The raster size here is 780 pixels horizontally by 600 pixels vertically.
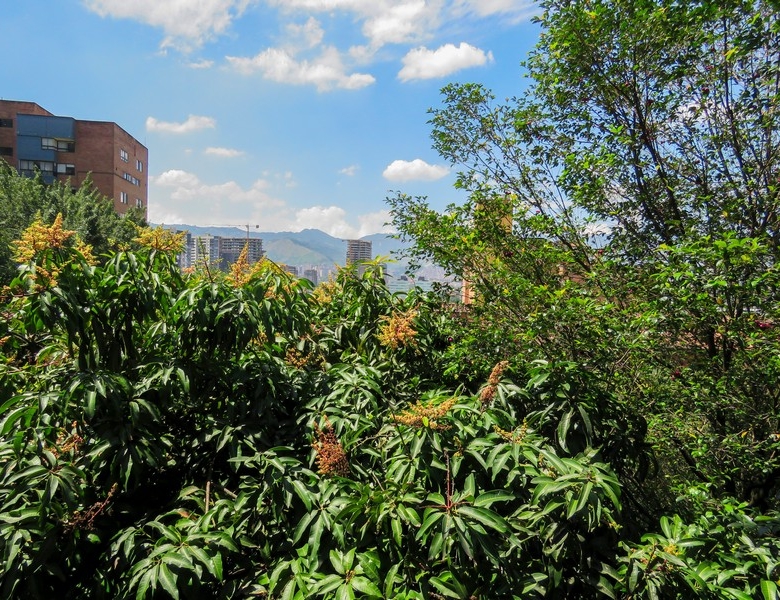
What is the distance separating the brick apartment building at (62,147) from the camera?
120ft

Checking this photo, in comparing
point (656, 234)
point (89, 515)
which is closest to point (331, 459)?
point (89, 515)

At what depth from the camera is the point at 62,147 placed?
37.5 metres

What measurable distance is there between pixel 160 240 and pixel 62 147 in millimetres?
44161

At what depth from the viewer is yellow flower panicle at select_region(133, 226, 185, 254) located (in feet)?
8.64

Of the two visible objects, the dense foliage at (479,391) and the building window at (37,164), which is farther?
the building window at (37,164)

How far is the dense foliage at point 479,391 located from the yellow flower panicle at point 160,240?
12 millimetres

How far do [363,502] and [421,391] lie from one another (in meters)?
1.28

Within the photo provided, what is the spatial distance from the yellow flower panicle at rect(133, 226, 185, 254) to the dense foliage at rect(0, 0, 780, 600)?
1 centimetres

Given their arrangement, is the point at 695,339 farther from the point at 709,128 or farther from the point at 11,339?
the point at 11,339

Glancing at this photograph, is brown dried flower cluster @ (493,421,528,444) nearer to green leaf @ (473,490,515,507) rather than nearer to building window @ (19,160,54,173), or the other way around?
Result: green leaf @ (473,490,515,507)

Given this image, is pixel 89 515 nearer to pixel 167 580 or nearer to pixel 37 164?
pixel 167 580

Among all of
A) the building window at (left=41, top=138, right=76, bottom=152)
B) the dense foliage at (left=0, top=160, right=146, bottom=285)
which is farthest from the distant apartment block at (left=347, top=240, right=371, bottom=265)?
the building window at (left=41, top=138, right=76, bottom=152)

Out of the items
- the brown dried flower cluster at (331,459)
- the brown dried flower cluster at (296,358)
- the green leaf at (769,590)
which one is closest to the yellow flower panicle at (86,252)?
the brown dried flower cluster at (296,358)

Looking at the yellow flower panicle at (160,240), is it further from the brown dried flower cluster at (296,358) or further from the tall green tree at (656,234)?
the tall green tree at (656,234)
